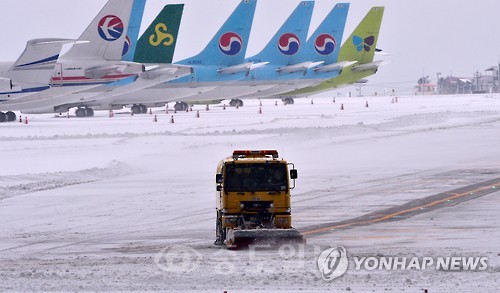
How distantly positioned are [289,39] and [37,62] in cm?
4468

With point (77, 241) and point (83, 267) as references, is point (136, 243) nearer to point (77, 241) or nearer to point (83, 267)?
point (77, 241)

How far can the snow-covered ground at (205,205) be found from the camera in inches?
723

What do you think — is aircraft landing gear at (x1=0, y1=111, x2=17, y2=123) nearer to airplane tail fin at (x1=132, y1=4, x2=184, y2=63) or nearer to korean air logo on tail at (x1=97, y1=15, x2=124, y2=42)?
korean air logo on tail at (x1=97, y1=15, x2=124, y2=42)

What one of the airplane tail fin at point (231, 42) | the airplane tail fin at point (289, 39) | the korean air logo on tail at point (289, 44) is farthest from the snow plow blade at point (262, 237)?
the korean air logo on tail at point (289, 44)

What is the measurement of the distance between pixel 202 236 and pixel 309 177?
16.2 meters

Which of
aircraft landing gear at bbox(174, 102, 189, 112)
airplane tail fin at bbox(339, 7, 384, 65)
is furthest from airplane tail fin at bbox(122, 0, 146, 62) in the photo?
airplane tail fin at bbox(339, 7, 384, 65)

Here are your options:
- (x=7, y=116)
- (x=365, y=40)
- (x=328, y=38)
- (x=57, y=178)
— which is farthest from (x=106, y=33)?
(x=365, y=40)

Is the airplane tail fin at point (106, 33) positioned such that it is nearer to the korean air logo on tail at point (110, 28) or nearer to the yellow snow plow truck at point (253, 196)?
the korean air logo on tail at point (110, 28)

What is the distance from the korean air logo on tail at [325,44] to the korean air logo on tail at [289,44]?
360 centimetres

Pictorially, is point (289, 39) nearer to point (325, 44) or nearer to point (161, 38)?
point (325, 44)

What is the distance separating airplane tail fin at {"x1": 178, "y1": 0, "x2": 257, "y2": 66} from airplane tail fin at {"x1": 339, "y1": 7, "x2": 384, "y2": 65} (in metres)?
17.5

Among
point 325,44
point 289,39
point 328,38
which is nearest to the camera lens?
point 289,39

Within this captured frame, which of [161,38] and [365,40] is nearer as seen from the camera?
[161,38]

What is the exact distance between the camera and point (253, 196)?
23438mm
